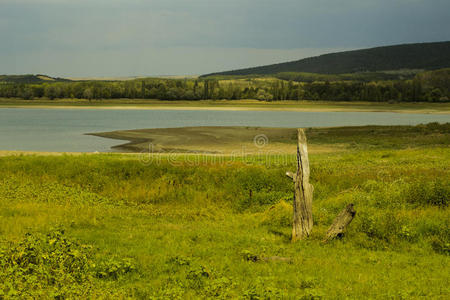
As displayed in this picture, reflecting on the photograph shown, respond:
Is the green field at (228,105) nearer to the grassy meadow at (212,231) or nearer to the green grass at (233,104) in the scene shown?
the green grass at (233,104)

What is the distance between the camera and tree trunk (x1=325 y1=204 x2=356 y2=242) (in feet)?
44.3

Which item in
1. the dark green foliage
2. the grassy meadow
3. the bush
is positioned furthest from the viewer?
the bush

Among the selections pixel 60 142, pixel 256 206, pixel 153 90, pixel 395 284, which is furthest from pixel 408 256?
pixel 153 90

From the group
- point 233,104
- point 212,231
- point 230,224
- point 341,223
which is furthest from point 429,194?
point 233,104

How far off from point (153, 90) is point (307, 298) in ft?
523

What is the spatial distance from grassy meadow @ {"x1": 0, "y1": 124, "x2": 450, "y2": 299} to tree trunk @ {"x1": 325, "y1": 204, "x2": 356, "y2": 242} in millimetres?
302

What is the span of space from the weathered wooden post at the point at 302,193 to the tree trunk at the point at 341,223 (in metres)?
0.67

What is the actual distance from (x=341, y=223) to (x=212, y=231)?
411 centimetres

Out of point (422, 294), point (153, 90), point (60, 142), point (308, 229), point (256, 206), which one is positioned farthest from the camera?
point (153, 90)

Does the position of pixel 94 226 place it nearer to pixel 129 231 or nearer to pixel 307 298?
pixel 129 231

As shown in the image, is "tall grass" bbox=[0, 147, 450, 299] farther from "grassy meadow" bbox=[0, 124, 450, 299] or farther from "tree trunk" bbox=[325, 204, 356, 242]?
"tree trunk" bbox=[325, 204, 356, 242]

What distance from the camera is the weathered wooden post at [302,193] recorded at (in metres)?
13.7

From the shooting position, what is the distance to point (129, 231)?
605 inches

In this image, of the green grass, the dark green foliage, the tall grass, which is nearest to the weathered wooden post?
the tall grass
